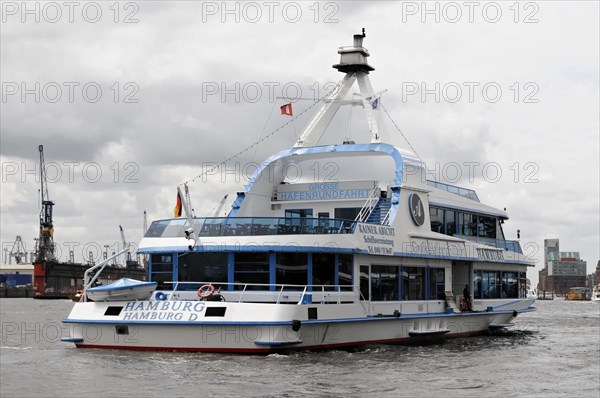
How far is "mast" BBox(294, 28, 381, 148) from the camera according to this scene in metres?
36.9

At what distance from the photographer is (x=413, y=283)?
113ft

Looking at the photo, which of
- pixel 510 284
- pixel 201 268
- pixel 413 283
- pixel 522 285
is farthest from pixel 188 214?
pixel 522 285

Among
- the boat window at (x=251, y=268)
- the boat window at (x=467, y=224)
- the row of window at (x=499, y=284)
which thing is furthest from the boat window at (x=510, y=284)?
the boat window at (x=251, y=268)

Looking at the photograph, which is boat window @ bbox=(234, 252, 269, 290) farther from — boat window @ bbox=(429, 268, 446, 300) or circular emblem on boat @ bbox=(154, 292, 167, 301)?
boat window @ bbox=(429, 268, 446, 300)

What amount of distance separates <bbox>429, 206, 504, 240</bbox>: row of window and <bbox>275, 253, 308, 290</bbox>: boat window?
9.57m

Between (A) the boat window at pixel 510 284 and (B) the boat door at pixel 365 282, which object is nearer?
(B) the boat door at pixel 365 282

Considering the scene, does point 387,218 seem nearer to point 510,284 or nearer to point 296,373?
point 296,373

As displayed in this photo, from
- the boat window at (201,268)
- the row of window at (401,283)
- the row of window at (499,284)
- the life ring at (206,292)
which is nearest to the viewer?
the life ring at (206,292)

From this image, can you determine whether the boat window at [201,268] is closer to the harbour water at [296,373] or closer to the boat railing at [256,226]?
the boat railing at [256,226]

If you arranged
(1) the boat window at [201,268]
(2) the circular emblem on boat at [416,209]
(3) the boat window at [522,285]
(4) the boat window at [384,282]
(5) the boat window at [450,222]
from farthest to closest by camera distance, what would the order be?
1. (3) the boat window at [522,285]
2. (5) the boat window at [450,222]
3. (2) the circular emblem on boat at [416,209]
4. (4) the boat window at [384,282]
5. (1) the boat window at [201,268]

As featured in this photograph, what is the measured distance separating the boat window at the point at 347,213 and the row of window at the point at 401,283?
9.24ft

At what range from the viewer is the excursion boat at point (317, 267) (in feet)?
88.7

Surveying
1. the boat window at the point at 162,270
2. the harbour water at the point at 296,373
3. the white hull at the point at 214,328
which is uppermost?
the boat window at the point at 162,270

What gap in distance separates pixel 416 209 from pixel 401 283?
9.20 ft
